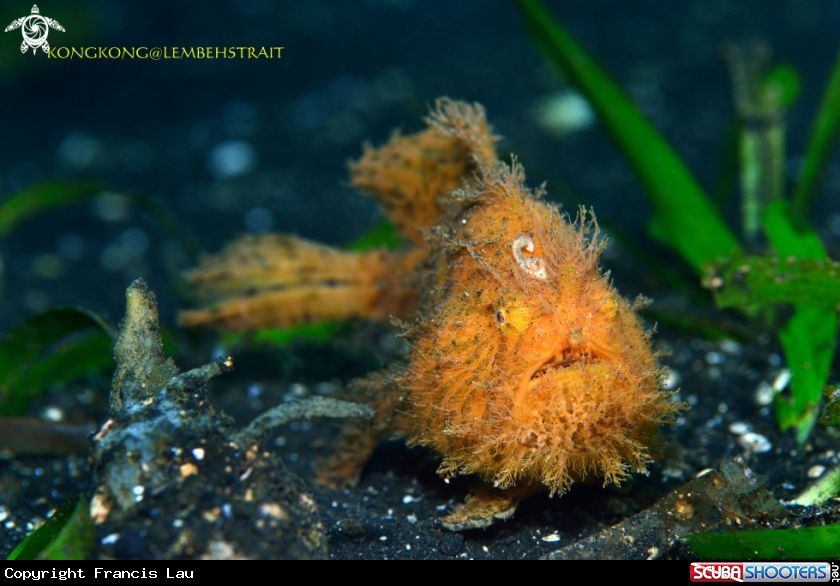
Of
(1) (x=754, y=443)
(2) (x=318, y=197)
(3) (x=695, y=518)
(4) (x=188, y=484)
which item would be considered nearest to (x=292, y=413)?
(4) (x=188, y=484)

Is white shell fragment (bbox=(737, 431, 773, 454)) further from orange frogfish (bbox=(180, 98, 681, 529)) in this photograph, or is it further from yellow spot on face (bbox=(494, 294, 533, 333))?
yellow spot on face (bbox=(494, 294, 533, 333))

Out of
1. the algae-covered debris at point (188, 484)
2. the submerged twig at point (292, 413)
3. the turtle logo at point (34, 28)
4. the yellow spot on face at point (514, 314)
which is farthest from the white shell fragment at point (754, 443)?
the turtle logo at point (34, 28)

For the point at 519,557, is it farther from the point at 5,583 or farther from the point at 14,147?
the point at 14,147

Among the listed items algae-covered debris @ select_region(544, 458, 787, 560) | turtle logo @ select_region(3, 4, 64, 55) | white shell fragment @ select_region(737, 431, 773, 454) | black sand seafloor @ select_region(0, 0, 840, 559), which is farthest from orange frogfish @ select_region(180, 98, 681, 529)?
turtle logo @ select_region(3, 4, 64, 55)

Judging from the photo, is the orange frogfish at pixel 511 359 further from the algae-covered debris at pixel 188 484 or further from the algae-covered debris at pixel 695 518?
the algae-covered debris at pixel 188 484

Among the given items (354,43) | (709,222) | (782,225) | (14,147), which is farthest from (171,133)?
(782,225)

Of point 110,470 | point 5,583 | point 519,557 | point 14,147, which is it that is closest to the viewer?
point 110,470

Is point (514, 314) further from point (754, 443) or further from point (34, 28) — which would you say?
point (34, 28)
